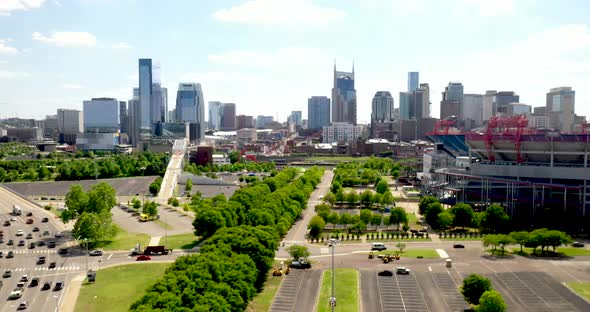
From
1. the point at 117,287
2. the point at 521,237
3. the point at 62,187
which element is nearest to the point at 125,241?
the point at 117,287

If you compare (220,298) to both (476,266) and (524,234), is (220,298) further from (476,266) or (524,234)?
(524,234)

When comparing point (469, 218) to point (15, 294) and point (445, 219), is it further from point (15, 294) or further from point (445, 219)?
point (15, 294)

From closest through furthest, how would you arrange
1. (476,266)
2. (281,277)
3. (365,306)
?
1. (365,306)
2. (281,277)
3. (476,266)

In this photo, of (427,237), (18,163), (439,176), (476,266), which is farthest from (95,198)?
(18,163)

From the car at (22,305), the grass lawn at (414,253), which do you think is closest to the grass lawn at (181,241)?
the car at (22,305)

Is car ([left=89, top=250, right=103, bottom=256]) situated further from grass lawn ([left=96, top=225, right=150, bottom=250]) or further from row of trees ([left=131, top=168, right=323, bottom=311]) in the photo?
row of trees ([left=131, top=168, right=323, bottom=311])
